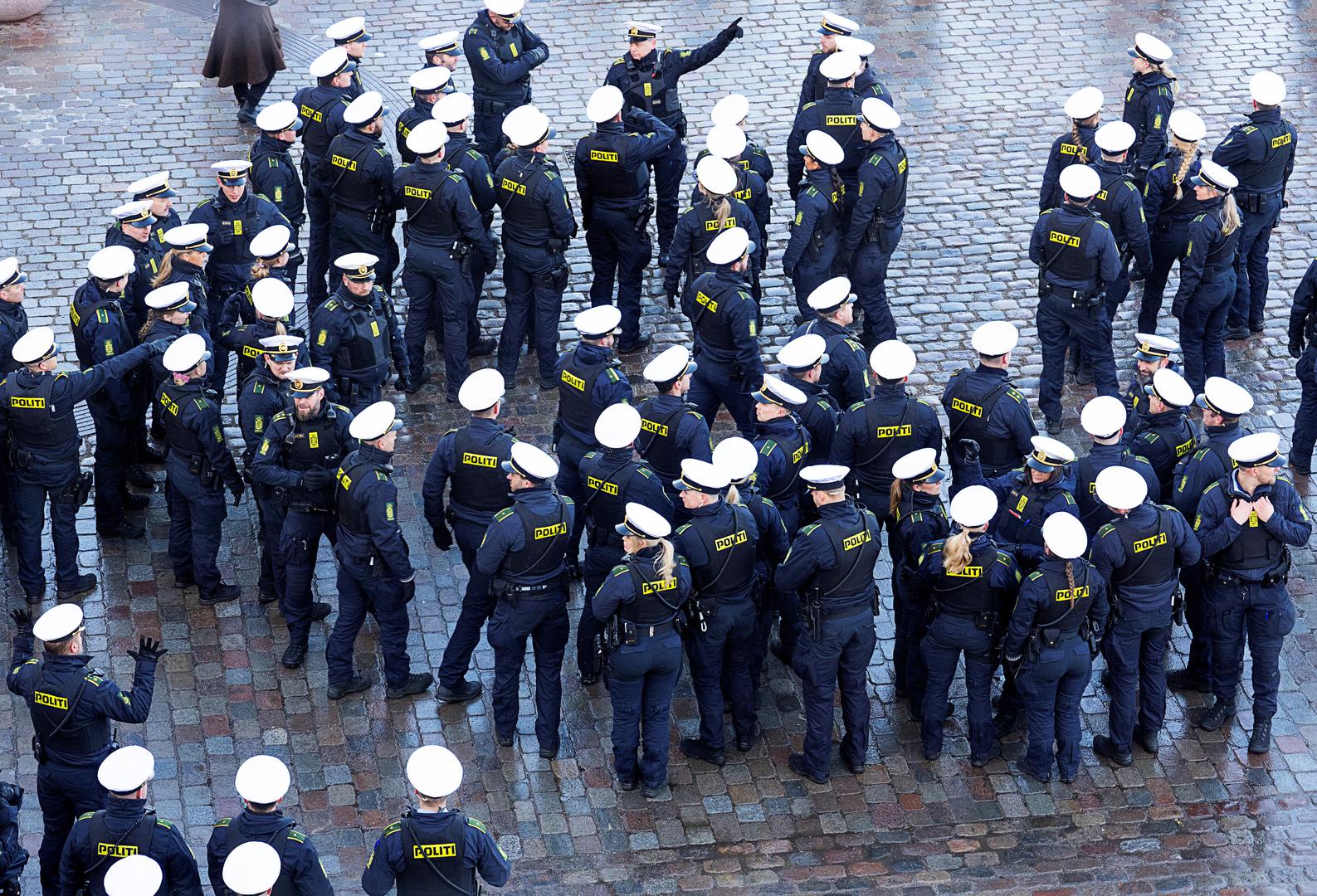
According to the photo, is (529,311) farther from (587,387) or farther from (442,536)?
(442,536)

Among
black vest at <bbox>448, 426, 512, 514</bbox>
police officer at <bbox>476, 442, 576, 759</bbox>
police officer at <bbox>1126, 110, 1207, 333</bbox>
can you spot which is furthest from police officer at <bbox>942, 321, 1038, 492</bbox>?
black vest at <bbox>448, 426, 512, 514</bbox>

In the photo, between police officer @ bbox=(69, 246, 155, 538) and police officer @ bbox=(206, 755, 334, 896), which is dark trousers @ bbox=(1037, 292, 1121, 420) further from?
police officer @ bbox=(206, 755, 334, 896)

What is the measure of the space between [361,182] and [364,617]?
3974 millimetres

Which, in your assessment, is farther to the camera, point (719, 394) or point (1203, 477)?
point (719, 394)

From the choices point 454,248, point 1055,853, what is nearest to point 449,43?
point 454,248

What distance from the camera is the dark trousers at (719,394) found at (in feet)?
42.3

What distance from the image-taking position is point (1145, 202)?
1393 centimetres

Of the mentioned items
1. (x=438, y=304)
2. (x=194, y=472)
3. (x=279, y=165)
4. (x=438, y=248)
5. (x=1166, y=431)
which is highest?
(x=279, y=165)

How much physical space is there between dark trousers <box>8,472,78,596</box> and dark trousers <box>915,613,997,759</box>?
5.50 m

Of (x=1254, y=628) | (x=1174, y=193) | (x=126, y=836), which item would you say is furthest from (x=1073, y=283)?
(x=126, y=836)

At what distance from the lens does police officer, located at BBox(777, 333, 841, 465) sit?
11.6 meters

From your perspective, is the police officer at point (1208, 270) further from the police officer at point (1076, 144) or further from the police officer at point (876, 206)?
the police officer at point (876, 206)

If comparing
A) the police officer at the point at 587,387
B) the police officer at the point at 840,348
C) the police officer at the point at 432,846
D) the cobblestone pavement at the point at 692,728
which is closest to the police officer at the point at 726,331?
the police officer at the point at 840,348

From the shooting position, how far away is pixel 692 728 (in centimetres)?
1118
